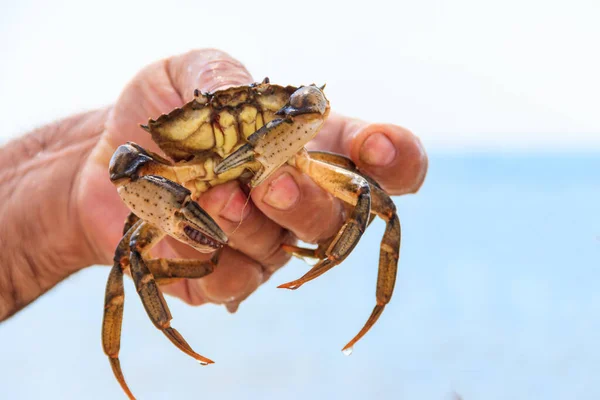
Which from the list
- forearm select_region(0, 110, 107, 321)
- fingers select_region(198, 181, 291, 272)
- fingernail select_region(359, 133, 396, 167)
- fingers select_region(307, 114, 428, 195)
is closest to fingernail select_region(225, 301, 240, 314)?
fingers select_region(198, 181, 291, 272)

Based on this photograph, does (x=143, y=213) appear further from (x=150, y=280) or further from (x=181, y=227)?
(x=150, y=280)

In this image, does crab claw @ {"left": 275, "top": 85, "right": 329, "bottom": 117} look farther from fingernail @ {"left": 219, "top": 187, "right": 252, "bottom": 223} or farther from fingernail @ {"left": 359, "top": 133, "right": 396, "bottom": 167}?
fingernail @ {"left": 359, "top": 133, "right": 396, "bottom": 167}

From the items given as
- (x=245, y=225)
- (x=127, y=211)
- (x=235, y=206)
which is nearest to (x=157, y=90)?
(x=127, y=211)

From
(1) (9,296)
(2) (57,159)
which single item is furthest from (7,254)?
(2) (57,159)

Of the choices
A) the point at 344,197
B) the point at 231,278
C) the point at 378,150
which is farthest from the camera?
the point at 231,278

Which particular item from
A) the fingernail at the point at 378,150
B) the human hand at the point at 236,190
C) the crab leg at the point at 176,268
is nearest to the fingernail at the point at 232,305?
the human hand at the point at 236,190

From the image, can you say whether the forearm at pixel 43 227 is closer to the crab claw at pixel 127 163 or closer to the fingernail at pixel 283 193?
the fingernail at pixel 283 193

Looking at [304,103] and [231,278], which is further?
[231,278]

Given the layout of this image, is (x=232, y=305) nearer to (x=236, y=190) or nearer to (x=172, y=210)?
(x=236, y=190)
